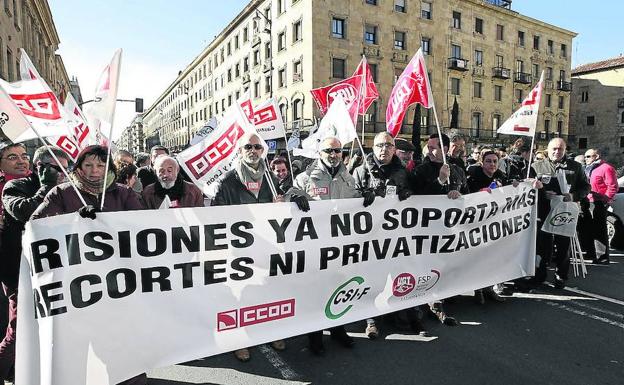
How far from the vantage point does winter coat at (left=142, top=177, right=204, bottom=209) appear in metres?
3.96

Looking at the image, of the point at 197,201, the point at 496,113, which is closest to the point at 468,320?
the point at 197,201

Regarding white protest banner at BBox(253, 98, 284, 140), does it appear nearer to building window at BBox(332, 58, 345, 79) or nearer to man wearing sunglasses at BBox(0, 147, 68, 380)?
man wearing sunglasses at BBox(0, 147, 68, 380)

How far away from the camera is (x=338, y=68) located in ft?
102

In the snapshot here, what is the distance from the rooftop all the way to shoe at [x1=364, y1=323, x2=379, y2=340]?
6049cm

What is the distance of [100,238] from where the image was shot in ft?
8.61

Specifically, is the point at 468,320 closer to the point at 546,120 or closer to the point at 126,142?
the point at 546,120

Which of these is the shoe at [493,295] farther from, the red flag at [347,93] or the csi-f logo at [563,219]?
the red flag at [347,93]

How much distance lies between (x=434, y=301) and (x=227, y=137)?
9.20 ft

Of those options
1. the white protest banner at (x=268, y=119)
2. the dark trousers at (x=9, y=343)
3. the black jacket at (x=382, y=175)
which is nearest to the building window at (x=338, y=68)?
the white protest banner at (x=268, y=119)

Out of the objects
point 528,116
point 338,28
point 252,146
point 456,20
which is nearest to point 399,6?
point 338,28

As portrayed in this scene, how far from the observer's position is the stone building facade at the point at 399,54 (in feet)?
102

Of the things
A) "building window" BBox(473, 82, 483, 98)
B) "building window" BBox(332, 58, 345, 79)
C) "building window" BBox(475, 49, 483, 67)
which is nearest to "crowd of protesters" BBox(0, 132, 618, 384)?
"building window" BBox(332, 58, 345, 79)

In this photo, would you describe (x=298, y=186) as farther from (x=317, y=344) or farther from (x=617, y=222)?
(x=617, y=222)

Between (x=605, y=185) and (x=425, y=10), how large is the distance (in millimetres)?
32419
